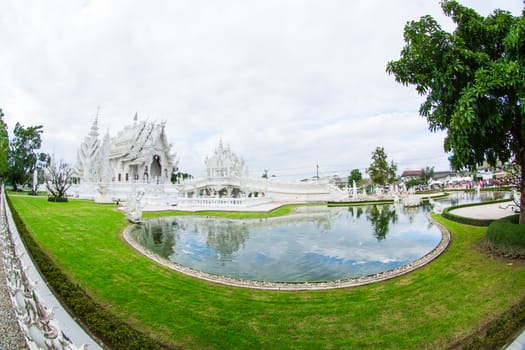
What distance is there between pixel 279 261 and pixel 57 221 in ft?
42.2

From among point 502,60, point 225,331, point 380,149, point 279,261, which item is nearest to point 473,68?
point 502,60

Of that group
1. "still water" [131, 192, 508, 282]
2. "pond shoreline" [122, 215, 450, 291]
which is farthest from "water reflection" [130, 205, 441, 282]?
"pond shoreline" [122, 215, 450, 291]

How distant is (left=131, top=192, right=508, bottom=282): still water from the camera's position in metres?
7.63

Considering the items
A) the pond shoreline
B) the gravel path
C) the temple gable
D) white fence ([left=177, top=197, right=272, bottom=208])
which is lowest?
the pond shoreline

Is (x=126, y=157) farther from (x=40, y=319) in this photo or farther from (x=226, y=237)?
(x=40, y=319)

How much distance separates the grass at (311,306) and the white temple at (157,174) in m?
24.8

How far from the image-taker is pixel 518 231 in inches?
295

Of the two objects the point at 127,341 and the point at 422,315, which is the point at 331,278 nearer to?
the point at 422,315

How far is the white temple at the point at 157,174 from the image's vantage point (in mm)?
35125

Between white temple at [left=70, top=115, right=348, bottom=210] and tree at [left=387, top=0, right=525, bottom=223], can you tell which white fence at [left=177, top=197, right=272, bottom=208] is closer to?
white temple at [left=70, top=115, right=348, bottom=210]

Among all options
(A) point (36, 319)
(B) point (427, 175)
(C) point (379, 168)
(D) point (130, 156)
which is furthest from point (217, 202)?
(B) point (427, 175)

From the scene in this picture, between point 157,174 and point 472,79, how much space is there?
4533 cm

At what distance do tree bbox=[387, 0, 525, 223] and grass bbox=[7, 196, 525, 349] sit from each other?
396cm

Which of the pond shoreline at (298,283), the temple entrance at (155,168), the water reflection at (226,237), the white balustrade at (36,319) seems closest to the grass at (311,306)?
the pond shoreline at (298,283)
